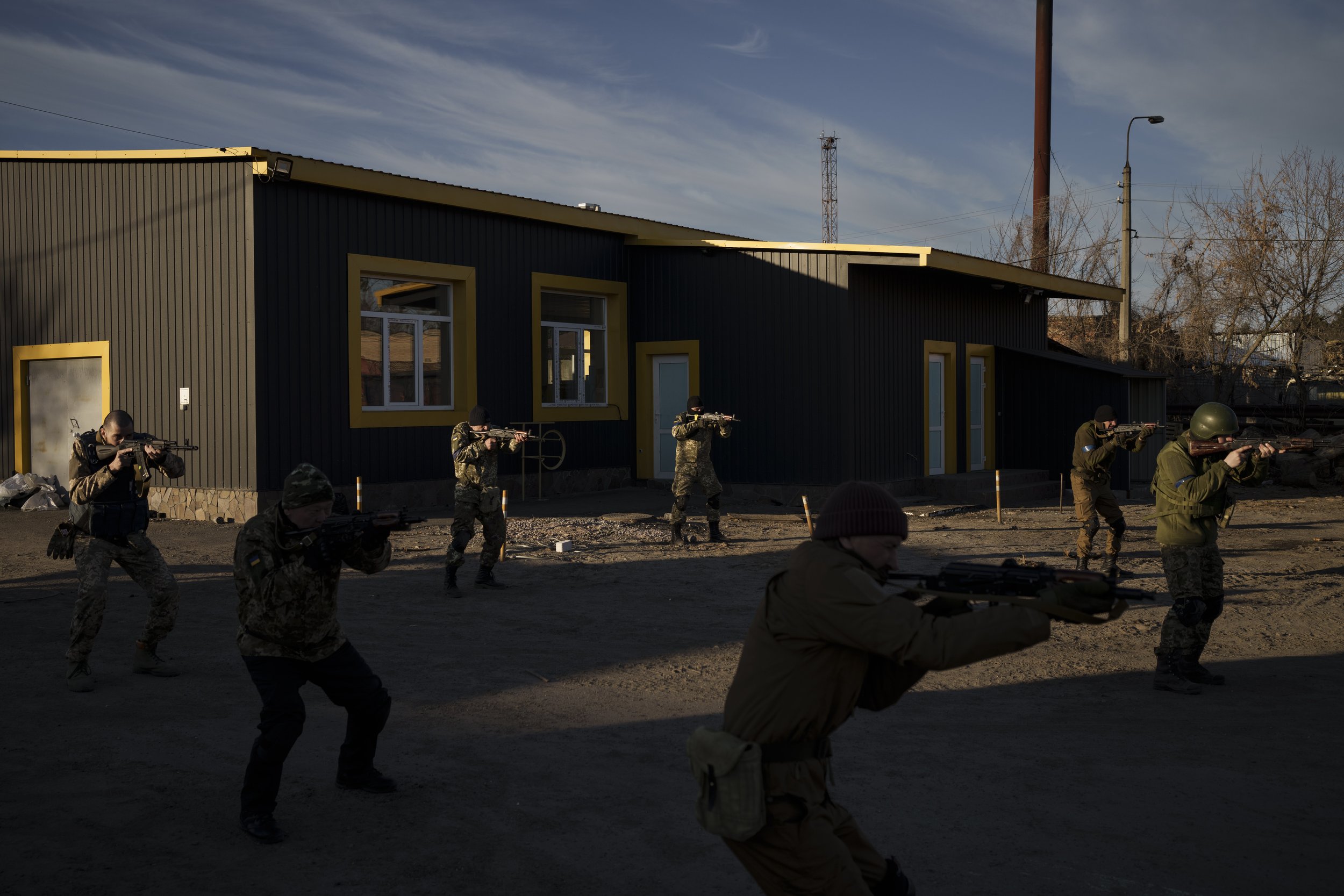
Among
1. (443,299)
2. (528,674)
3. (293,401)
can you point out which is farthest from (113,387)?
(528,674)

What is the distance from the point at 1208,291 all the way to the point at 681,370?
18.5 metres

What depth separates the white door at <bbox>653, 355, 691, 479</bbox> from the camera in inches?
781

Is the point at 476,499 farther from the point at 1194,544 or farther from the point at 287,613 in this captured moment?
the point at 1194,544

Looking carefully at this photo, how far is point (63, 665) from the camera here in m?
7.54

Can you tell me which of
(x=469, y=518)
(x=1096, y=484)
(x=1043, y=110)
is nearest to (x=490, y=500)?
(x=469, y=518)

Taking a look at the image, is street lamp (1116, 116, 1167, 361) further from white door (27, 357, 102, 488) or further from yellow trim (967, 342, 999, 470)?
white door (27, 357, 102, 488)

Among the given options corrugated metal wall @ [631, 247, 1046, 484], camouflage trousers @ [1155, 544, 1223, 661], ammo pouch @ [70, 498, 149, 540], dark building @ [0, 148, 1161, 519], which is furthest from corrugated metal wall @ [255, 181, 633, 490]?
camouflage trousers @ [1155, 544, 1223, 661]

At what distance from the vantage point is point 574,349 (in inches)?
779

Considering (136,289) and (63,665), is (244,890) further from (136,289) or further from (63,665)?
(136,289)

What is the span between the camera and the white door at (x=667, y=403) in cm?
1984

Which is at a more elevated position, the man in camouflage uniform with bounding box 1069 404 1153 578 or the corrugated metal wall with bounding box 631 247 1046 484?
the corrugated metal wall with bounding box 631 247 1046 484

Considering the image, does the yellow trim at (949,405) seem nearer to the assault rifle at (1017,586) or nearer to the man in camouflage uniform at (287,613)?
the man in camouflage uniform at (287,613)

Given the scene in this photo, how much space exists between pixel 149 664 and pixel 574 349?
13.0 metres

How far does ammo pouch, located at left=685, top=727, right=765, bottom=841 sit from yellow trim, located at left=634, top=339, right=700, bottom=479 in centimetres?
1685
